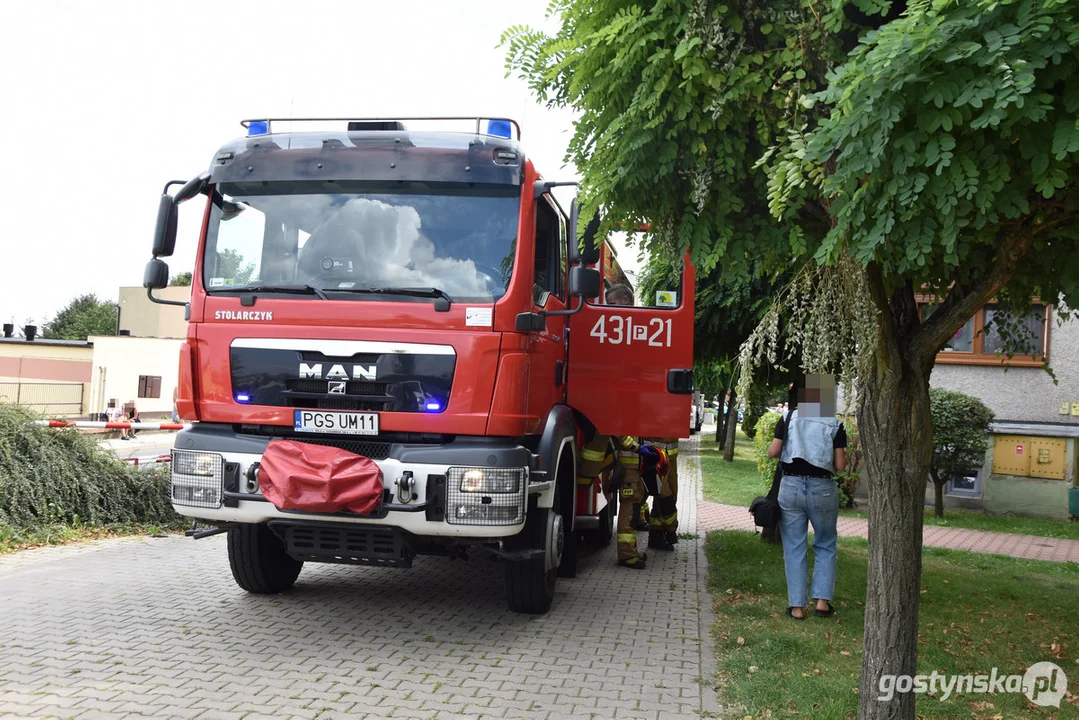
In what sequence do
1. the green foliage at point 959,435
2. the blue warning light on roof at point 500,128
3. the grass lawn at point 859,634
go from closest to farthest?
the grass lawn at point 859,634 → the blue warning light on roof at point 500,128 → the green foliage at point 959,435

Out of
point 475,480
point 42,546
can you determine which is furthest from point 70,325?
point 475,480

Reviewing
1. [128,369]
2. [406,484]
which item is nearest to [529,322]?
[406,484]

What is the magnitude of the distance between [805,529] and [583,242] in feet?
9.06

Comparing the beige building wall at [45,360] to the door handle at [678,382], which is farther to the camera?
the beige building wall at [45,360]

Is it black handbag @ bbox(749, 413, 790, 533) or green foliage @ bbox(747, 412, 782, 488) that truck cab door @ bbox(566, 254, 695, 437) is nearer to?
black handbag @ bbox(749, 413, 790, 533)

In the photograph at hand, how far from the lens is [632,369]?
24.3 feet

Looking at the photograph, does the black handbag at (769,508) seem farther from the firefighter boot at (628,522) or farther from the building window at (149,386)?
the building window at (149,386)

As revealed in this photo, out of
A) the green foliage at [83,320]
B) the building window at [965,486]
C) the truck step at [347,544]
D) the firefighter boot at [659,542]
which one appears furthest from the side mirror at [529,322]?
the green foliage at [83,320]

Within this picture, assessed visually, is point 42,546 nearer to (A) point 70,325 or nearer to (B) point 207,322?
(B) point 207,322

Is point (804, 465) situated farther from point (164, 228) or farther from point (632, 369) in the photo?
point (164, 228)

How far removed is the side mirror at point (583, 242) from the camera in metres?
5.40

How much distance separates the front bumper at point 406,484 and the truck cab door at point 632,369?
1.86 m

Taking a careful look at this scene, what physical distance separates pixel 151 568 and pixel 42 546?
145cm

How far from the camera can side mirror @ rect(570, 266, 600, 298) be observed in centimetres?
581
